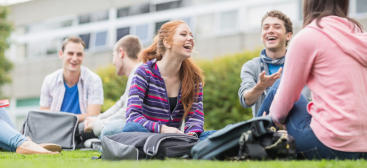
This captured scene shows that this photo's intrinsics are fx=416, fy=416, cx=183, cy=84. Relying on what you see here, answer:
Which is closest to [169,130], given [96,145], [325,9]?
[325,9]

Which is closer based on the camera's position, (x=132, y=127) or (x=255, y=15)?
(x=132, y=127)

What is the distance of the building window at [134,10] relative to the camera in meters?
20.5

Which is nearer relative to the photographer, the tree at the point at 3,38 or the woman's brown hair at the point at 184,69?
the woman's brown hair at the point at 184,69

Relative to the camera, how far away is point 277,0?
53.9ft

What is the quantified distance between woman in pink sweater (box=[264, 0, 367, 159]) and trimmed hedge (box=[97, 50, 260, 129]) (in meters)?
7.43

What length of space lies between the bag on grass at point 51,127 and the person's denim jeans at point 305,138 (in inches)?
149

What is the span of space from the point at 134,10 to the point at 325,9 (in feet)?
60.7

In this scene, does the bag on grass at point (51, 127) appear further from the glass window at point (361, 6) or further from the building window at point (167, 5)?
the building window at point (167, 5)

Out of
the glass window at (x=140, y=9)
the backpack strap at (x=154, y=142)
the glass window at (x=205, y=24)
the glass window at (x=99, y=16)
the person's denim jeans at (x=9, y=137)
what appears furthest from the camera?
the glass window at (x=99, y=16)

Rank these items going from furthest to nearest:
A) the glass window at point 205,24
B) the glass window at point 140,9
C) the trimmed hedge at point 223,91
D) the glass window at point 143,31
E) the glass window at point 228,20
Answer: the glass window at point 140,9, the glass window at point 143,31, the glass window at point 205,24, the glass window at point 228,20, the trimmed hedge at point 223,91

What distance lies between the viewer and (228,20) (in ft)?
58.4

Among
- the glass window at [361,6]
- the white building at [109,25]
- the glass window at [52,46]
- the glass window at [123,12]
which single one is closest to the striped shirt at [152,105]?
the white building at [109,25]

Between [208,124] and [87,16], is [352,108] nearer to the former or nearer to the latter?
[208,124]

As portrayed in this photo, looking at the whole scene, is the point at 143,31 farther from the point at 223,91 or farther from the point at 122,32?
the point at 223,91
